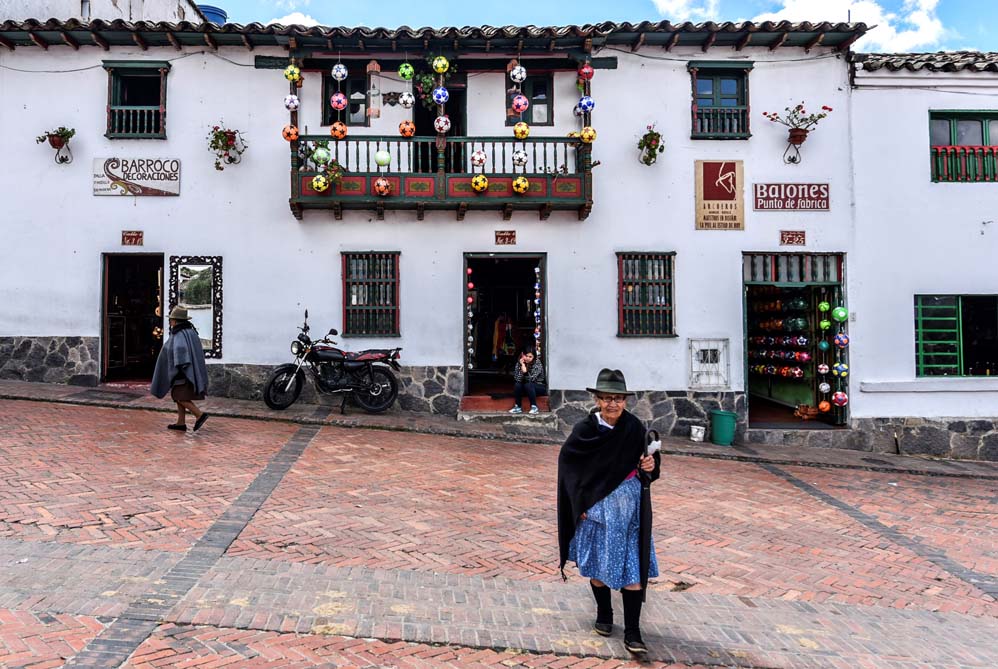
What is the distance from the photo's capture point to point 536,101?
11773 mm

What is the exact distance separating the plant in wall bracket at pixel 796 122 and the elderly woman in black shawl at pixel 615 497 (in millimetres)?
9865

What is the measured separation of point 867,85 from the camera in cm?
1154

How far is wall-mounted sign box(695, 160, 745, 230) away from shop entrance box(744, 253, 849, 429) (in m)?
0.83

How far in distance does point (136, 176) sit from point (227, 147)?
1869 millimetres

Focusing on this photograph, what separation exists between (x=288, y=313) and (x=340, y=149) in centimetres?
321

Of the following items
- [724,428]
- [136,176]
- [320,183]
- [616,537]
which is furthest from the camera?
[136,176]

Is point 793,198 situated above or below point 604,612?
above

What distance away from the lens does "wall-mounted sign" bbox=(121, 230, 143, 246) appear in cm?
1136

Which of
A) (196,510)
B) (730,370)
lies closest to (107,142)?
(196,510)

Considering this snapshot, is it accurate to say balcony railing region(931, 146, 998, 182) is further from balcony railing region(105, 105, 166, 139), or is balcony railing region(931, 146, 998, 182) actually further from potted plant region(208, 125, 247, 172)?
balcony railing region(105, 105, 166, 139)

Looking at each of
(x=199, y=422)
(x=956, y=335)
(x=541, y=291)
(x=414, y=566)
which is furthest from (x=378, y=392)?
(x=956, y=335)

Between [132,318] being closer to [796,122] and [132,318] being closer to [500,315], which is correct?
[500,315]

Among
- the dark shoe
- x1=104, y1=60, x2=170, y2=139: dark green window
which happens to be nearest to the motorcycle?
the dark shoe

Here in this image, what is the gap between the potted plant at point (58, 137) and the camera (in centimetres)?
1102
